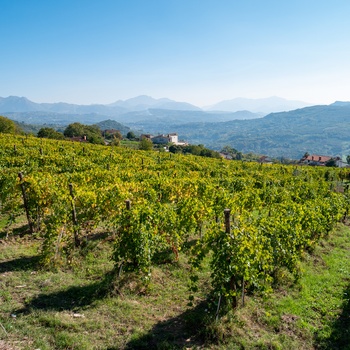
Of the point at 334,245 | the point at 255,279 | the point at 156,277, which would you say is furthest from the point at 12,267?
the point at 334,245

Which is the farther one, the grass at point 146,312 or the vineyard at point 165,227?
the vineyard at point 165,227

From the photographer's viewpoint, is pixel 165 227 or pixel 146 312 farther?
pixel 165 227

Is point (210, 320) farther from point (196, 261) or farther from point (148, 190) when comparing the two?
point (148, 190)

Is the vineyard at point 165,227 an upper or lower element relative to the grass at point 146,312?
upper

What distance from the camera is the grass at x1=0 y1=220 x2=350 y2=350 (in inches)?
235

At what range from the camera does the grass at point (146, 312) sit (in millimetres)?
5965

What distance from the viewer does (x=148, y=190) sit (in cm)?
1121

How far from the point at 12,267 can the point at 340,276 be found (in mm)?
11233

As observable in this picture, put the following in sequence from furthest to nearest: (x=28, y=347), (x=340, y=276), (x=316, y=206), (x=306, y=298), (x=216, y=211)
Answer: (x=316, y=206) → (x=216, y=211) → (x=340, y=276) → (x=306, y=298) → (x=28, y=347)

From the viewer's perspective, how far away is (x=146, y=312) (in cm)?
695

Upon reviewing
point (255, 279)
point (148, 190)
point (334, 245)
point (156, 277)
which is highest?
point (148, 190)

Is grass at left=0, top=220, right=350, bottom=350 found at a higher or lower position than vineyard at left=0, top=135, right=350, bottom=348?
lower

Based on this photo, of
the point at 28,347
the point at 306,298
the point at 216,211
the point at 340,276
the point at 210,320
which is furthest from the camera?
the point at 216,211

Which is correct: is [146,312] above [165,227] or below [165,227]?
below
